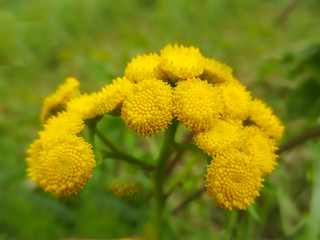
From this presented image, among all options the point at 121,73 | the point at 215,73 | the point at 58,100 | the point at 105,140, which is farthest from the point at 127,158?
the point at 121,73

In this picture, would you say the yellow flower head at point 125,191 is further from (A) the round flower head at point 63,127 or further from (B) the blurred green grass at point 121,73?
(A) the round flower head at point 63,127

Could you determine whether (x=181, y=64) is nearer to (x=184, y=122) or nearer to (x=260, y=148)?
(x=184, y=122)

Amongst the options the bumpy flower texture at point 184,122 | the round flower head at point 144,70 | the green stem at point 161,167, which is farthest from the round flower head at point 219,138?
the round flower head at point 144,70

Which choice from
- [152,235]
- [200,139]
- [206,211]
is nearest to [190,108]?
[200,139]

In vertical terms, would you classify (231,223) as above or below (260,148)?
below

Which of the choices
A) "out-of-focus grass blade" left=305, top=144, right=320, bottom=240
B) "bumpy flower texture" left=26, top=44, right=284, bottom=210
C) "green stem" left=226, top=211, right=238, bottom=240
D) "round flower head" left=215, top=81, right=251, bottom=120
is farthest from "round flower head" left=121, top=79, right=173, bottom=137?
"out-of-focus grass blade" left=305, top=144, right=320, bottom=240

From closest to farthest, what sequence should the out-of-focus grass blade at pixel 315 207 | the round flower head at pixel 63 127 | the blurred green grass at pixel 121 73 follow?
the round flower head at pixel 63 127, the out-of-focus grass blade at pixel 315 207, the blurred green grass at pixel 121 73
